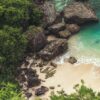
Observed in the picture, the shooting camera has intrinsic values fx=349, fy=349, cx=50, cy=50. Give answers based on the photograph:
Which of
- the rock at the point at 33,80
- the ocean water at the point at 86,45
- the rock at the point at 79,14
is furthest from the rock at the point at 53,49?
the rock at the point at 79,14

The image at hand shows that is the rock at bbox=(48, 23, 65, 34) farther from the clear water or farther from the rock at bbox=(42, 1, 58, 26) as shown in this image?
the clear water

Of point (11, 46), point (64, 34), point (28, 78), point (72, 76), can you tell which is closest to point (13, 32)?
point (11, 46)

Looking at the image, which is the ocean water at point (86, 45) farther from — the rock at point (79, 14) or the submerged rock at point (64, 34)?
the rock at point (79, 14)

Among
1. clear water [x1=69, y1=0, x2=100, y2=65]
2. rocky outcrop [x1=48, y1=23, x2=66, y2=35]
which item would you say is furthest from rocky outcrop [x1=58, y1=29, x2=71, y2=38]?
clear water [x1=69, y1=0, x2=100, y2=65]

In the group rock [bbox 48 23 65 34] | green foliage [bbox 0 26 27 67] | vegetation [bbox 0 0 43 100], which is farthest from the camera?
rock [bbox 48 23 65 34]

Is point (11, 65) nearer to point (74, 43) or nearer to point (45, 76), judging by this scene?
point (45, 76)
